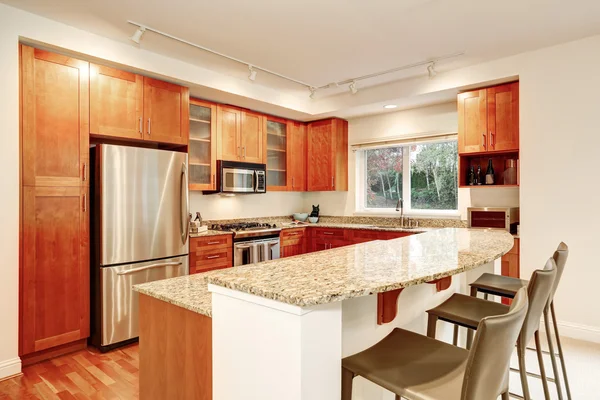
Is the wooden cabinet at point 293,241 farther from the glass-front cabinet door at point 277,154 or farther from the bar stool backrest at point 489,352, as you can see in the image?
the bar stool backrest at point 489,352

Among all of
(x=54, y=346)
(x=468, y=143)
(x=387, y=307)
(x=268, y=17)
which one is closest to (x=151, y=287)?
(x=387, y=307)

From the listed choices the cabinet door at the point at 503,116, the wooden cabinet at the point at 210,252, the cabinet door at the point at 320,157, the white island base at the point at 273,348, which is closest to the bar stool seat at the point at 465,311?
the white island base at the point at 273,348

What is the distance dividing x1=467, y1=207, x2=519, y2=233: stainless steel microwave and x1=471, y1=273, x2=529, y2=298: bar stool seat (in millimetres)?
1537

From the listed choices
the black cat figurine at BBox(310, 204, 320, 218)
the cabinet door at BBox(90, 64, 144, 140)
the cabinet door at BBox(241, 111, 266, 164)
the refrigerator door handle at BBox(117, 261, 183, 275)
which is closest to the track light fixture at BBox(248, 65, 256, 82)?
the cabinet door at BBox(241, 111, 266, 164)

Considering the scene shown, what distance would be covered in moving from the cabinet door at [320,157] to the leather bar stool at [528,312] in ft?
11.1

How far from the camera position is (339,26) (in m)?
2.80

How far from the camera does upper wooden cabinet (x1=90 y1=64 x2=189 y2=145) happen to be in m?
2.99

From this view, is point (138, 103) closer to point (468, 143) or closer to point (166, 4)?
point (166, 4)

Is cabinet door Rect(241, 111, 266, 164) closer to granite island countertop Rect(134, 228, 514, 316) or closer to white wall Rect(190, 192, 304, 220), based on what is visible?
white wall Rect(190, 192, 304, 220)

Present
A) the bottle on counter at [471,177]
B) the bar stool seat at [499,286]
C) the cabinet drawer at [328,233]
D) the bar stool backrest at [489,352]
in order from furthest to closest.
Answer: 1. the cabinet drawer at [328,233]
2. the bottle on counter at [471,177]
3. the bar stool seat at [499,286]
4. the bar stool backrest at [489,352]

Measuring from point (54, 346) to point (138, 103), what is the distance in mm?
2145

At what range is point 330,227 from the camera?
488cm

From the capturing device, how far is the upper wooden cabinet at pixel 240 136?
167 inches

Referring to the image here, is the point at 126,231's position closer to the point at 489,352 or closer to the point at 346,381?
the point at 346,381
